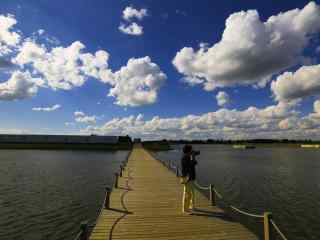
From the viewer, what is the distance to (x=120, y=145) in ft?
372

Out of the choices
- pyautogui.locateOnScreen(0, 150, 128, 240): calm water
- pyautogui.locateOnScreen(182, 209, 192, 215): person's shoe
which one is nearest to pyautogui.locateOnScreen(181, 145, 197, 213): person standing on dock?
pyautogui.locateOnScreen(182, 209, 192, 215): person's shoe

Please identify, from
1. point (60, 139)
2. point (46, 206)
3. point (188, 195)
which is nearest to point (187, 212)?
point (188, 195)

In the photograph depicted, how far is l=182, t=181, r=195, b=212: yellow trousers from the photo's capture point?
10.3 metres

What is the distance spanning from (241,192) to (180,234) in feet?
49.5

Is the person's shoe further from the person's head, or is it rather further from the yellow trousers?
the person's head

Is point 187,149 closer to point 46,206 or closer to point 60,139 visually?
point 46,206

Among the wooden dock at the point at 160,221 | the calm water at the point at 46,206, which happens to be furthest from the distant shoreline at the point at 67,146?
the wooden dock at the point at 160,221

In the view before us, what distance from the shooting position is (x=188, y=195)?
34.8ft

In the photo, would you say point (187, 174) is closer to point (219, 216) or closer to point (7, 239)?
point (219, 216)

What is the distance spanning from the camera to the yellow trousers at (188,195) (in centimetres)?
1033

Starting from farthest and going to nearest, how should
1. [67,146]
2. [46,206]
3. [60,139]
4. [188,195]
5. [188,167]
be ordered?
1. [60,139]
2. [67,146]
3. [46,206]
4. [188,195]
5. [188,167]

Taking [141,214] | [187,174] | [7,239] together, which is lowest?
[7,239]

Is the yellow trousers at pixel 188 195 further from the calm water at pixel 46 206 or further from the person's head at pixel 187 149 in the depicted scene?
the calm water at pixel 46 206

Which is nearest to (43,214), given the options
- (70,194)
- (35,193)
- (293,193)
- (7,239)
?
(7,239)
